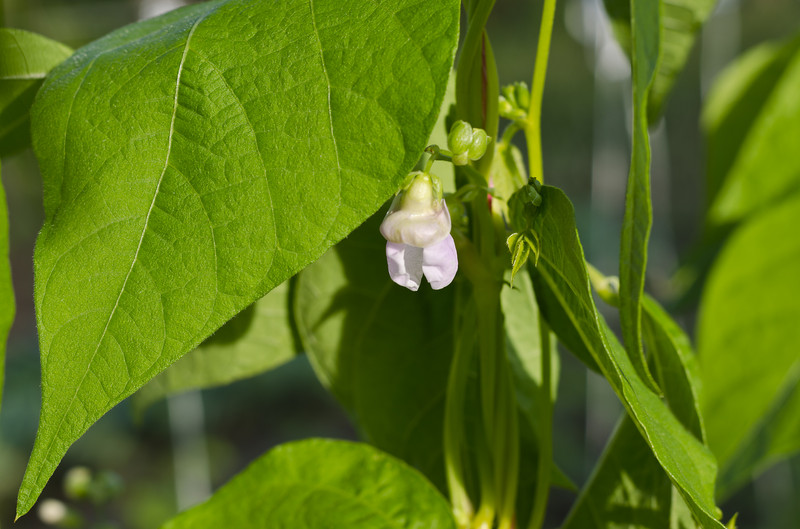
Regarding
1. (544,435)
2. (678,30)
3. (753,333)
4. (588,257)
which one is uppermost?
(678,30)

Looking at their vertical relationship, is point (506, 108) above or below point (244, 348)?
above

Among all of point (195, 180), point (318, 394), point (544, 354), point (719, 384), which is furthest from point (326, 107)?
point (318, 394)

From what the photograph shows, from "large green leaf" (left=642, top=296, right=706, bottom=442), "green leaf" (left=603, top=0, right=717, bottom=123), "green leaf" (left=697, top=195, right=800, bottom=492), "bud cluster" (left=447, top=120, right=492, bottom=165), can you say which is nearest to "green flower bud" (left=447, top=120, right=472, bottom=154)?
"bud cluster" (left=447, top=120, right=492, bottom=165)

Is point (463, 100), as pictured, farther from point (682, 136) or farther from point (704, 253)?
point (682, 136)

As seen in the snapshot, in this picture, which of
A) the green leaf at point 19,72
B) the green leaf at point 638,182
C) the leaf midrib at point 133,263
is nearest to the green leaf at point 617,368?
the green leaf at point 638,182

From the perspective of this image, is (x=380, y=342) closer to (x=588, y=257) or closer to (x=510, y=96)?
(x=510, y=96)

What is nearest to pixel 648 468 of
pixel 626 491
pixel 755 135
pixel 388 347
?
pixel 626 491

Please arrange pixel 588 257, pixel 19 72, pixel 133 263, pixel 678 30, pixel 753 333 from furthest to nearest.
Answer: pixel 588 257 < pixel 753 333 < pixel 678 30 < pixel 19 72 < pixel 133 263
